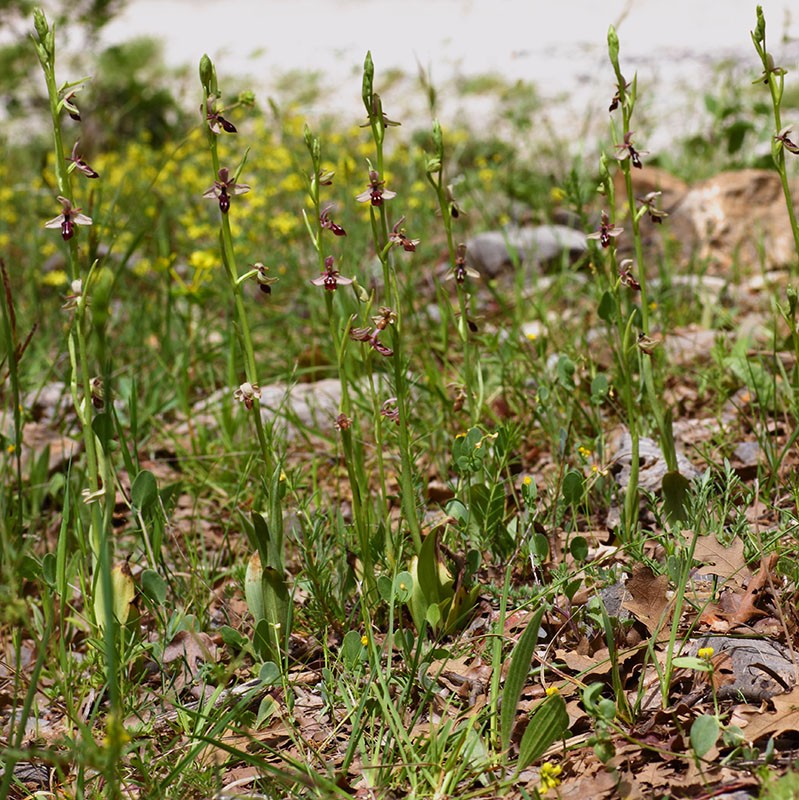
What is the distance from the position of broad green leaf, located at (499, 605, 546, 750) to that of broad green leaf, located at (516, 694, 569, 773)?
3cm

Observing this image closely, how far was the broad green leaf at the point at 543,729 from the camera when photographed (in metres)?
1.42

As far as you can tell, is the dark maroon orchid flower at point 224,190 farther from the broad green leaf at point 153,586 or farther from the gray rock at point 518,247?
the gray rock at point 518,247

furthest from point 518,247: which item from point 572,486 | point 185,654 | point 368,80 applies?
point 185,654

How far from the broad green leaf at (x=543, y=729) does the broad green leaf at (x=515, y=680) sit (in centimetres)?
3

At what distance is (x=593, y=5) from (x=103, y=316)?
30.2 ft

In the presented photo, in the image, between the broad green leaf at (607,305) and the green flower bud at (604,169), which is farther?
the broad green leaf at (607,305)

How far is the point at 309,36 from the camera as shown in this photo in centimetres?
1132

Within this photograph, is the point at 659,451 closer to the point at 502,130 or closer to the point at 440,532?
the point at 440,532

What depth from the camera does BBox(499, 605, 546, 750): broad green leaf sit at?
1.48 meters

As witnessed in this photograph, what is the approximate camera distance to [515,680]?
1485mm

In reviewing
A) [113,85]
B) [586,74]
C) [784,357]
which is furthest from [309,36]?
[784,357]

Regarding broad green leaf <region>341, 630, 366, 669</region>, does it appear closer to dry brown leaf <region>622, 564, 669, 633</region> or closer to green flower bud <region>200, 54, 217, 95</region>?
dry brown leaf <region>622, 564, 669, 633</region>

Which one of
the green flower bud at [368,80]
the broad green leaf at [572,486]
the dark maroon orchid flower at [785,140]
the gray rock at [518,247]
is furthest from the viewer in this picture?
the gray rock at [518,247]

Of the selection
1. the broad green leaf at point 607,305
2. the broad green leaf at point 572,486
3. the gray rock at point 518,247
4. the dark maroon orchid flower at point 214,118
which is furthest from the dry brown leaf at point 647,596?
the gray rock at point 518,247
